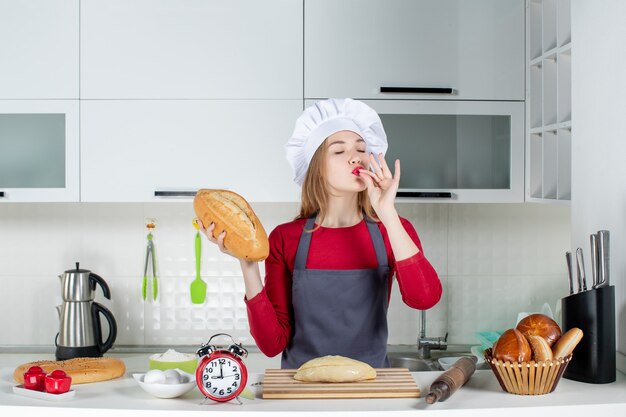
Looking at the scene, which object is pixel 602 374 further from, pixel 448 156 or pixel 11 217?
pixel 11 217

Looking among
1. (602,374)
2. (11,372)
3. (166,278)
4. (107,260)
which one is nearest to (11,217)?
(107,260)

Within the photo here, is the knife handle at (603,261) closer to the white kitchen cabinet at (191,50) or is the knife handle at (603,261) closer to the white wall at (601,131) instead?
the white wall at (601,131)

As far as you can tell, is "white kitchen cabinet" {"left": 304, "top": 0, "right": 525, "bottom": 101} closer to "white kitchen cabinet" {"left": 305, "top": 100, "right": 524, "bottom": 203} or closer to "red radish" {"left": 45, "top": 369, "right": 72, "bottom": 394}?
"white kitchen cabinet" {"left": 305, "top": 100, "right": 524, "bottom": 203}

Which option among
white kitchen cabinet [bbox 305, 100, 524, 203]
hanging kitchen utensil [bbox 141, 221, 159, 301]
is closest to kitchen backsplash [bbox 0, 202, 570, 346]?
hanging kitchen utensil [bbox 141, 221, 159, 301]

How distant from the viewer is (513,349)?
1326mm

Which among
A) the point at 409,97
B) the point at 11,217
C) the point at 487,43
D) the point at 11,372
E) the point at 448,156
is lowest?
the point at 11,372

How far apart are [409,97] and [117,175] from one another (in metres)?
0.93

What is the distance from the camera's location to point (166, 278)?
9.34 ft

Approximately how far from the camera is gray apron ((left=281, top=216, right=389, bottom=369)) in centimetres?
182

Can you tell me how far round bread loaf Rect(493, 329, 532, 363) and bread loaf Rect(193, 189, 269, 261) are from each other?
17.3 inches

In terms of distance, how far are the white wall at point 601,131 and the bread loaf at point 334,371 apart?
0.55 meters

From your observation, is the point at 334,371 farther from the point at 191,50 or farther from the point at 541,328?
the point at 191,50

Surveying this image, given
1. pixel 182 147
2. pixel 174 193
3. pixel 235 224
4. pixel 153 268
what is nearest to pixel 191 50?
pixel 182 147

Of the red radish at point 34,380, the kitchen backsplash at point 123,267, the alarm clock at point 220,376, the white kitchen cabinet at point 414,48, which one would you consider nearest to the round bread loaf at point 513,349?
the alarm clock at point 220,376
